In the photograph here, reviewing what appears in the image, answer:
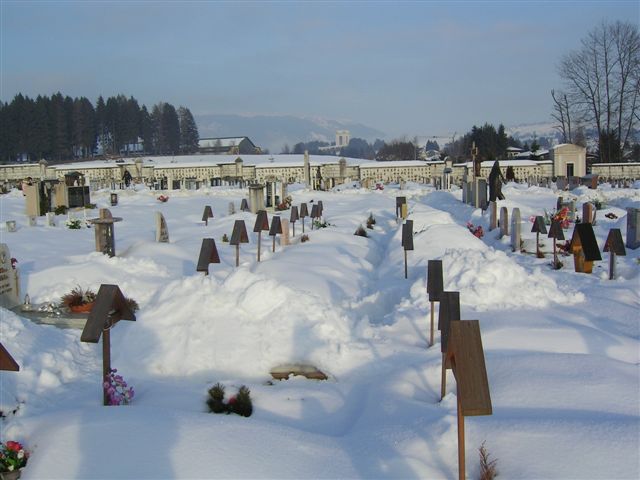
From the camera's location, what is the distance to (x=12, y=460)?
16.2 feet

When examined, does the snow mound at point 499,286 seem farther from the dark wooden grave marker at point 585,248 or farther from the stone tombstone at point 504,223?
the stone tombstone at point 504,223

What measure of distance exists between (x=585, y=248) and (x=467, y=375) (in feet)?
32.1

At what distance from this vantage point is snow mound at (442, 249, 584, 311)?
1012cm

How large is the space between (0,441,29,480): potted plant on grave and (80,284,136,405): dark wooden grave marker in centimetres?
140

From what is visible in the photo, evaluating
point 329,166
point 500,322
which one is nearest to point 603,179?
point 329,166

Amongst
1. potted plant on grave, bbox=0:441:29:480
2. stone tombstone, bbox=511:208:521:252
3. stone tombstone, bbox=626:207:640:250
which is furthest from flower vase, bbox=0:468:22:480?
stone tombstone, bbox=626:207:640:250

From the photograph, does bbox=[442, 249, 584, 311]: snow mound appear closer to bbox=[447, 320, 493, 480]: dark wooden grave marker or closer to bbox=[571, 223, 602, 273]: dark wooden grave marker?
bbox=[571, 223, 602, 273]: dark wooden grave marker

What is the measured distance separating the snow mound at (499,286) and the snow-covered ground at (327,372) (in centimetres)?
3

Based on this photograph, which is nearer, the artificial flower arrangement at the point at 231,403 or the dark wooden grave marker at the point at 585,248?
the artificial flower arrangement at the point at 231,403

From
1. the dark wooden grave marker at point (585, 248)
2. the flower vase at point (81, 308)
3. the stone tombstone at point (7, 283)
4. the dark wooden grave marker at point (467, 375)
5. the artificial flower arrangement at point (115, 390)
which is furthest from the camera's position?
the dark wooden grave marker at point (585, 248)

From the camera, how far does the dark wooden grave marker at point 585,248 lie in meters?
13.0

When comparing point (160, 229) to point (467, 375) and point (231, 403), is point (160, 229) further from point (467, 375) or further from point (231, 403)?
point (467, 375)

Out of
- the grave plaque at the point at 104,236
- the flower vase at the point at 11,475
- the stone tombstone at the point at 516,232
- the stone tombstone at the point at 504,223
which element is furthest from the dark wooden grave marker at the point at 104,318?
the stone tombstone at the point at 504,223

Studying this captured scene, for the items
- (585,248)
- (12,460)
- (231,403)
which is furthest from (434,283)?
(585,248)
